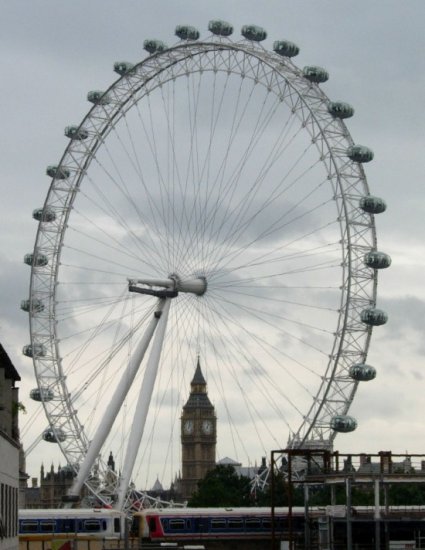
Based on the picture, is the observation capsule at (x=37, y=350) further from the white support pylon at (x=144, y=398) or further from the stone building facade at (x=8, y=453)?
the stone building facade at (x=8, y=453)

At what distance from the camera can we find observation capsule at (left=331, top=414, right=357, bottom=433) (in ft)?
253

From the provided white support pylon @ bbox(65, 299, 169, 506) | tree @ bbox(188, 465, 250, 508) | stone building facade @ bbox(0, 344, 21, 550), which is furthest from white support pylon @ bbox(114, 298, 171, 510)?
tree @ bbox(188, 465, 250, 508)

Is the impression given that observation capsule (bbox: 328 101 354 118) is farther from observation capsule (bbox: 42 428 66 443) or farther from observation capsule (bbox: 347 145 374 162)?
observation capsule (bbox: 42 428 66 443)

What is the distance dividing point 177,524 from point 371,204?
Answer: 63.2 feet

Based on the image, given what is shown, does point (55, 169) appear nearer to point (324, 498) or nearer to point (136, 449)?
point (136, 449)

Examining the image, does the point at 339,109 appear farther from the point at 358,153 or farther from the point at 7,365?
the point at 7,365

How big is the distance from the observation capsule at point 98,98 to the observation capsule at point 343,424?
22055 mm

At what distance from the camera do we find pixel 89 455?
79750 millimetres

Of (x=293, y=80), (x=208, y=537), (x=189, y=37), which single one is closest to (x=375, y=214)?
(x=293, y=80)

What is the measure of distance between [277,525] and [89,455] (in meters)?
10.5

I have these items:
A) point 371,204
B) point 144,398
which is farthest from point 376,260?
point 144,398

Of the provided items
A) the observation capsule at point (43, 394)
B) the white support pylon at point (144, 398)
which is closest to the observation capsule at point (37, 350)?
the observation capsule at point (43, 394)

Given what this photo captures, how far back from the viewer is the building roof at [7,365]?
4209cm

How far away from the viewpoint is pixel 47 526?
75.8m
